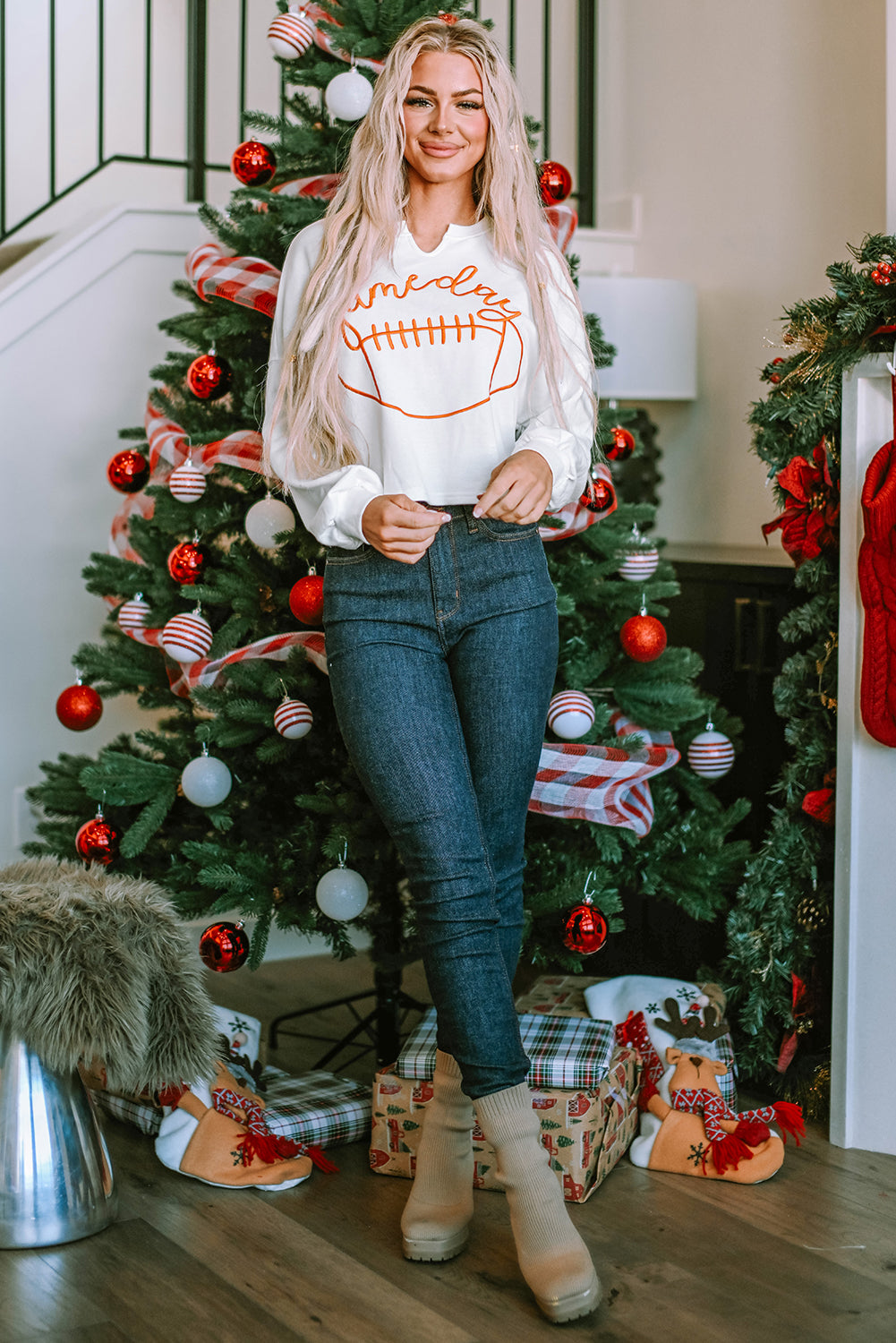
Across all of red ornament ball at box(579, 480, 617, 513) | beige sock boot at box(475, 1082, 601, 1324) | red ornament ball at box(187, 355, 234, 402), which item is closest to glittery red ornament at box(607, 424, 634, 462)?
red ornament ball at box(579, 480, 617, 513)

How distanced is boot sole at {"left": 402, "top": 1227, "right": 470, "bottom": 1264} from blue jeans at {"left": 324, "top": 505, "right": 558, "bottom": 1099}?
0.24 meters

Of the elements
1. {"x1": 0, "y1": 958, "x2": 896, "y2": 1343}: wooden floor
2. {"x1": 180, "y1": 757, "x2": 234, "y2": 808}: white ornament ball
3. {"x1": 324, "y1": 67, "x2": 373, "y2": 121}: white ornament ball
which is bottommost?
{"x1": 0, "y1": 958, "x2": 896, "y2": 1343}: wooden floor

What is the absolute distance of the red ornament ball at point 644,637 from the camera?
2230 mm

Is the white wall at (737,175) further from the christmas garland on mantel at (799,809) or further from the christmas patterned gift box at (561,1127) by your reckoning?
the christmas patterned gift box at (561,1127)

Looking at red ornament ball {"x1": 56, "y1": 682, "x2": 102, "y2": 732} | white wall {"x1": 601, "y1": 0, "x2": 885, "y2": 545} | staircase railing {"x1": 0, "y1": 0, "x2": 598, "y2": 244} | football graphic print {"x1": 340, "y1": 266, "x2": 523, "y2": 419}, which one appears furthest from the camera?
staircase railing {"x1": 0, "y1": 0, "x2": 598, "y2": 244}

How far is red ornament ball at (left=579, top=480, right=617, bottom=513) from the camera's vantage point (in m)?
2.24

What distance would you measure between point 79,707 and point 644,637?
3.16ft

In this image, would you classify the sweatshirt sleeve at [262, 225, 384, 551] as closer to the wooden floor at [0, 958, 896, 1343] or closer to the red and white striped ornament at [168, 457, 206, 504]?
the red and white striped ornament at [168, 457, 206, 504]

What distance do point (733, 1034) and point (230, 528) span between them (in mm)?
1183

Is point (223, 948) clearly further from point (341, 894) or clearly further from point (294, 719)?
point (294, 719)

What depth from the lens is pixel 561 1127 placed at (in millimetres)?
1938

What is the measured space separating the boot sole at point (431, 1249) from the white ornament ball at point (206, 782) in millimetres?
755

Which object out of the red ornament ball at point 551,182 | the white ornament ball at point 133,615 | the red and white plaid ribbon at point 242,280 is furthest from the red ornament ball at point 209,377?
the red ornament ball at point 551,182

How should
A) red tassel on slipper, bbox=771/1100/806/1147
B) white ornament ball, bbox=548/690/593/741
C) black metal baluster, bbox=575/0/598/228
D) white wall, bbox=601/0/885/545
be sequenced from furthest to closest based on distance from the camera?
1. black metal baluster, bbox=575/0/598/228
2. white wall, bbox=601/0/885/545
3. white ornament ball, bbox=548/690/593/741
4. red tassel on slipper, bbox=771/1100/806/1147
